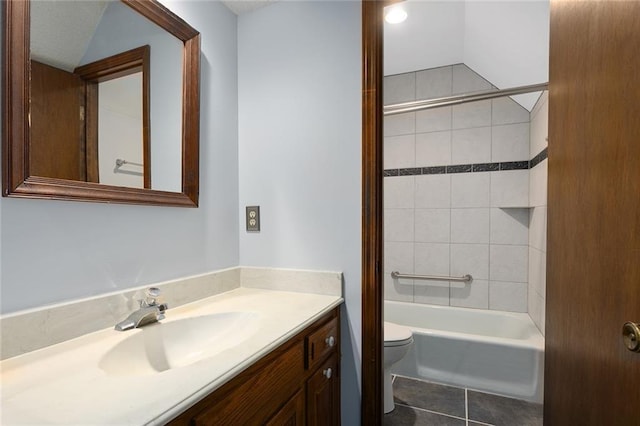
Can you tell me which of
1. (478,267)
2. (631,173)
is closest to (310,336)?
(631,173)

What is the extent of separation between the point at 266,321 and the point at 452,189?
2.31 meters

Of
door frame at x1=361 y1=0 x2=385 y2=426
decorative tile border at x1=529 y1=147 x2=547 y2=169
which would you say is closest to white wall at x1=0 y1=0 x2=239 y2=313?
door frame at x1=361 y1=0 x2=385 y2=426

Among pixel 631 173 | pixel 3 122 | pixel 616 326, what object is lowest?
pixel 616 326

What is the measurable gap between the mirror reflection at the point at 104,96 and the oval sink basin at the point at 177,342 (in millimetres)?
512

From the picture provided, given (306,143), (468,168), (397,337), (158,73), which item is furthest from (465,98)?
(158,73)

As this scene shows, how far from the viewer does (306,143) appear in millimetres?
1464

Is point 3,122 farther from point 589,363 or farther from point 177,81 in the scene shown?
point 589,363

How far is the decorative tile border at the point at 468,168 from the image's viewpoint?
2.54m

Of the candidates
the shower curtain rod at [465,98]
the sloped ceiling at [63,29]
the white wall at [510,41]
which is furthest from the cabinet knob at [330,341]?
the white wall at [510,41]

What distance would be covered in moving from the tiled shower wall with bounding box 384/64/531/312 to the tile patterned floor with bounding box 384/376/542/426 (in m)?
0.84

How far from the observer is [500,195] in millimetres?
2627

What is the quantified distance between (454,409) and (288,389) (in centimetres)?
147

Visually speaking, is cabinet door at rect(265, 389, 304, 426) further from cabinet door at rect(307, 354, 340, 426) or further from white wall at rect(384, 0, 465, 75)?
white wall at rect(384, 0, 465, 75)

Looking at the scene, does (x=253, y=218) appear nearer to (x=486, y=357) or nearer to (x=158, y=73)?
(x=158, y=73)
